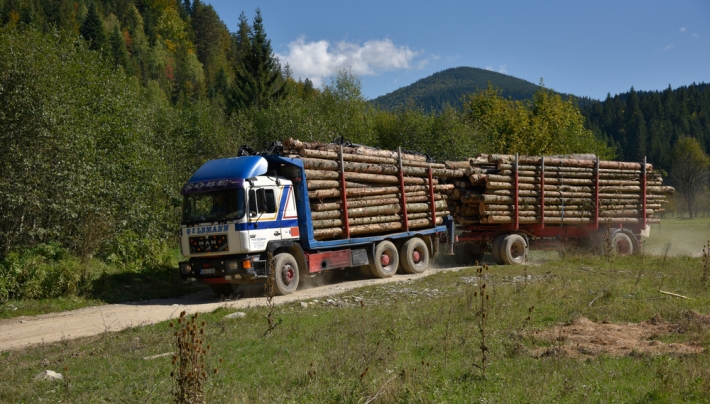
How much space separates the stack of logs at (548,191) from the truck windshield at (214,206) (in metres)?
8.91

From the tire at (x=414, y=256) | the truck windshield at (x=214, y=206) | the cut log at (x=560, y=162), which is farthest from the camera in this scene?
the cut log at (x=560, y=162)

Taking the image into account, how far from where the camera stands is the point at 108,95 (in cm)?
2228

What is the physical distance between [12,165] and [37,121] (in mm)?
1416

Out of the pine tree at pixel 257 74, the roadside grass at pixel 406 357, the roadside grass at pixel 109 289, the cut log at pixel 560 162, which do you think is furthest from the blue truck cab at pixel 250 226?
the pine tree at pixel 257 74

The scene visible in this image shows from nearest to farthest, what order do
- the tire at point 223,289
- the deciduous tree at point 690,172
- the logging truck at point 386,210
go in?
1. the logging truck at point 386,210
2. the tire at point 223,289
3. the deciduous tree at point 690,172

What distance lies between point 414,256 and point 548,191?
222 inches

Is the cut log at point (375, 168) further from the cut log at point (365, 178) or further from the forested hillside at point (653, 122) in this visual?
the forested hillside at point (653, 122)

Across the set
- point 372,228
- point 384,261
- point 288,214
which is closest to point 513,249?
point 384,261

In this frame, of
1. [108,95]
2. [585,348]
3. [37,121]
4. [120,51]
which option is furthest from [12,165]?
[120,51]

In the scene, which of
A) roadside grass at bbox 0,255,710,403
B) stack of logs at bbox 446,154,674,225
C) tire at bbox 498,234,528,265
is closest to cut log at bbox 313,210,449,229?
stack of logs at bbox 446,154,674,225

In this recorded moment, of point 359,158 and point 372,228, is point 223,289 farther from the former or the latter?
point 359,158

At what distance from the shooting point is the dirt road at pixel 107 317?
1141 centimetres

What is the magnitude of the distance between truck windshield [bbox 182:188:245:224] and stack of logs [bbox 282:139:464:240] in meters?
2.29

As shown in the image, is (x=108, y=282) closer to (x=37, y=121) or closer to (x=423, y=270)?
(x=37, y=121)
